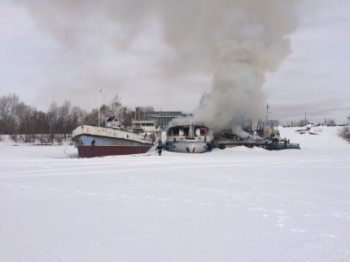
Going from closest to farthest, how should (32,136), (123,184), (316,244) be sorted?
(316,244)
(123,184)
(32,136)

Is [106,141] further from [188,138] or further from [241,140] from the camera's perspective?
[241,140]

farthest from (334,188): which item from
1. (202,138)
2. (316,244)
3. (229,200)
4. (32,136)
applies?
(32,136)

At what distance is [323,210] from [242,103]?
3258 cm

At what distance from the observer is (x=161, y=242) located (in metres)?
4.53

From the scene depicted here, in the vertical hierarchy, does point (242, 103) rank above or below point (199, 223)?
above

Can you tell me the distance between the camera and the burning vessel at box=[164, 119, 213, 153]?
34594 mm

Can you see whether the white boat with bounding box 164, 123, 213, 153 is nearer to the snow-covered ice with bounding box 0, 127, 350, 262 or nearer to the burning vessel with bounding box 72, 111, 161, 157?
the burning vessel with bounding box 72, 111, 161, 157

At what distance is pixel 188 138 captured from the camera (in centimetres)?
3634

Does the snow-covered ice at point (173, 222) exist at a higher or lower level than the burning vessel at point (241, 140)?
lower

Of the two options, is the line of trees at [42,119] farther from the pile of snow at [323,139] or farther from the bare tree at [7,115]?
the pile of snow at [323,139]

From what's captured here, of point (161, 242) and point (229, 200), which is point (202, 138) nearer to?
point (229, 200)

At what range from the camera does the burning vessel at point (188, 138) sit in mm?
34594

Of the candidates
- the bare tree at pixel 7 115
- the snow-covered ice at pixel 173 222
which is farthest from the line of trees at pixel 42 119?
the snow-covered ice at pixel 173 222

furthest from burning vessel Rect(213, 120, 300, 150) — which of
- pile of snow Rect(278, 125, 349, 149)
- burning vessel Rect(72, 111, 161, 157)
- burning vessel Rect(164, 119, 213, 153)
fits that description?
pile of snow Rect(278, 125, 349, 149)
